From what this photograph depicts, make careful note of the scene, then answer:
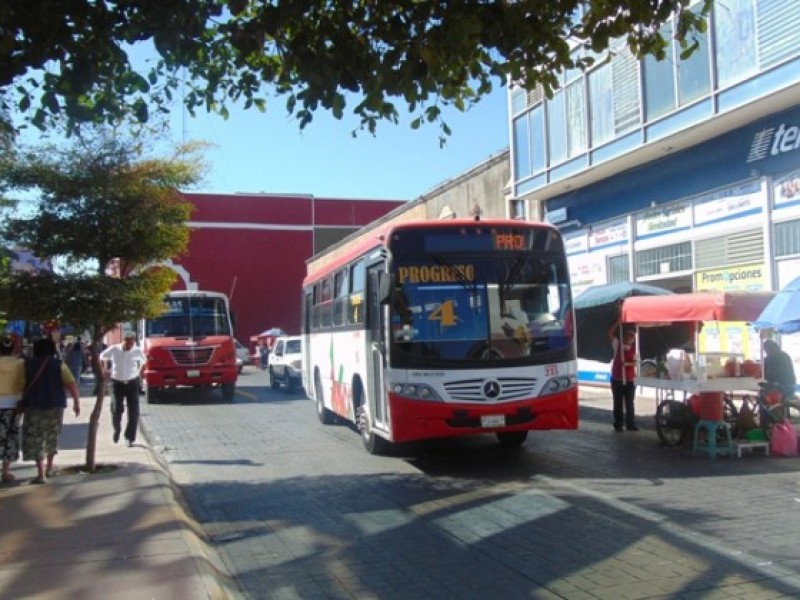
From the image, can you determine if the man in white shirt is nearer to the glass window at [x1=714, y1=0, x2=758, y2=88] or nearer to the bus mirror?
the bus mirror

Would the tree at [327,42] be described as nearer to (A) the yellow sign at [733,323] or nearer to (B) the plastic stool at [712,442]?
(B) the plastic stool at [712,442]

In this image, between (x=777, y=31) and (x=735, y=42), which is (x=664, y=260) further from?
(x=777, y=31)

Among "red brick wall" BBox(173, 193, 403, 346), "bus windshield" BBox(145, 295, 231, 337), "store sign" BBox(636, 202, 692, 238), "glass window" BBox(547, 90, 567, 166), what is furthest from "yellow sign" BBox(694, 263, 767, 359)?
"red brick wall" BBox(173, 193, 403, 346)

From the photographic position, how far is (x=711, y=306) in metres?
10.9

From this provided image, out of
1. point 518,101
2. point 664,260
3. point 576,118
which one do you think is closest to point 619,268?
point 664,260

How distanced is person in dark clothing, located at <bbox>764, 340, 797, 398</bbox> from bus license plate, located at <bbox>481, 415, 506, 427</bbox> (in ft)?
12.9

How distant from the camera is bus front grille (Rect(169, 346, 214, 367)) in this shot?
2166 centimetres

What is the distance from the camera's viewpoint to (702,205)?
16891mm

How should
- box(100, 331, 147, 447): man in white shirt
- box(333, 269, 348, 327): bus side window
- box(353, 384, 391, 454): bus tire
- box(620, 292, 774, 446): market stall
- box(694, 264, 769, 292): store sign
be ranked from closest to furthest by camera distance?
1. box(620, 292, 774, 446): market stall
2. box(353, 384, 391, 454): bus tire
3. box(100, 331, 147, 447): man in white shirt
4. box(333, 269, 348, 327): bus side window
5. box(694, 264, 769, 292): store sign

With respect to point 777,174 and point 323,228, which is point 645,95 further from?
point 323,228

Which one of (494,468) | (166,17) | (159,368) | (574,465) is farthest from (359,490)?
(159,368)

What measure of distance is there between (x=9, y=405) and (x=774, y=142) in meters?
13.3

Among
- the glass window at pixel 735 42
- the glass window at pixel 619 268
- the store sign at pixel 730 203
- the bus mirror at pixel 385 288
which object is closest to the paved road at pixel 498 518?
the bus mirror at pixel 385 288

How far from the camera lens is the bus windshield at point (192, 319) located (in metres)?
22.2
